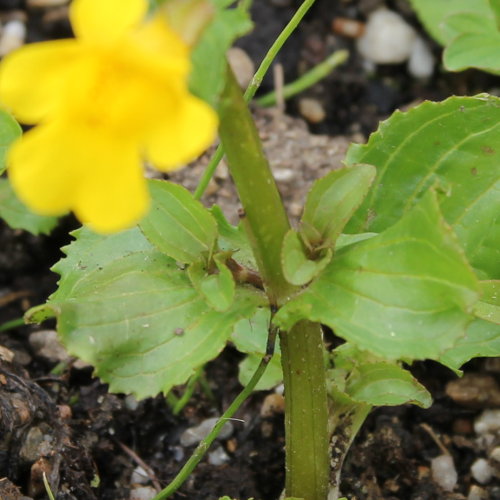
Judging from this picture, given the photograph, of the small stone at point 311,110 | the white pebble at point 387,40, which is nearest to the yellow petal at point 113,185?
the small stone at point 311,110

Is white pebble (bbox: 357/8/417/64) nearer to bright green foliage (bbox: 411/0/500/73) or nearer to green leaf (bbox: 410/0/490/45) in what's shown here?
green leaf (bbox: 410/0/490/45)

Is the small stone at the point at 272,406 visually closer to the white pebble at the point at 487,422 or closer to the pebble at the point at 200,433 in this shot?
the pebble at the point at 200,433

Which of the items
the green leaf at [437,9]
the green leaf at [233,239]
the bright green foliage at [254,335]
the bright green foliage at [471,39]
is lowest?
the green leaf at [437,9]

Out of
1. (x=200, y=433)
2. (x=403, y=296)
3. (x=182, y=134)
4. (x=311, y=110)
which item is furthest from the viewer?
(x=311, y=110)

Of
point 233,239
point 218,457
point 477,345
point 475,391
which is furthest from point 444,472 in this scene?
point 233,239

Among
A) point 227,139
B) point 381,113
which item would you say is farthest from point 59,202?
point 381,113

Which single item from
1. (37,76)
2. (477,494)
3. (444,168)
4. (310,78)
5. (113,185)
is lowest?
(477,494)

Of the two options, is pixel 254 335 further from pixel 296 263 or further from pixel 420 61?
pixel 420 61
